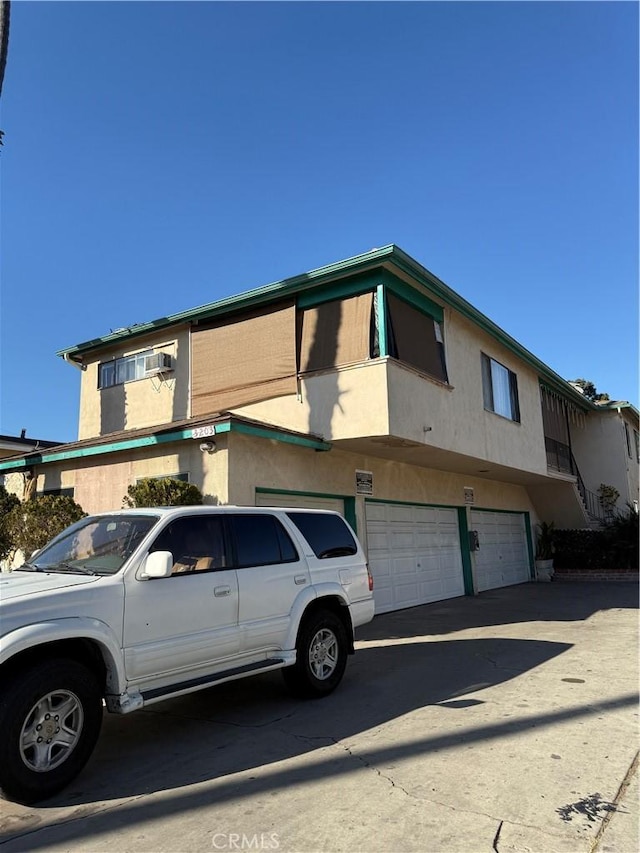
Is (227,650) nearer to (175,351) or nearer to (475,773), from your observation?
(475,773)

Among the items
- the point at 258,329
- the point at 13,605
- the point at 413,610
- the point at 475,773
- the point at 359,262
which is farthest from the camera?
the point at 413,610

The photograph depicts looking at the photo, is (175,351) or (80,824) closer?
(80,824)

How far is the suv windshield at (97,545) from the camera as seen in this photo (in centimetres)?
511

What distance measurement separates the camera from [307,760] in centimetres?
472

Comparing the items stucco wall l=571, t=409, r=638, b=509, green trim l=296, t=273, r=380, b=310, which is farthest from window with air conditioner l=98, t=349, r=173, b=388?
stucco wall l=571, t=409, r=638, b=509

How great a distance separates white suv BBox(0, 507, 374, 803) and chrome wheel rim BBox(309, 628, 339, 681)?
0.05 feet

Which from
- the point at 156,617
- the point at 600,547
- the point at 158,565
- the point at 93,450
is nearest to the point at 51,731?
the point at 156,617

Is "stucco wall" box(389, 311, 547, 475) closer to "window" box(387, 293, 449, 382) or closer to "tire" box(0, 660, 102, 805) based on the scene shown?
"window" box(387, 293, 449, 382)

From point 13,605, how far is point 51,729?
0.88m

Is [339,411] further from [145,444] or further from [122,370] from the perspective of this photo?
[122,370]

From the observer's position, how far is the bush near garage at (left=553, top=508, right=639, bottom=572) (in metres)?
20.5

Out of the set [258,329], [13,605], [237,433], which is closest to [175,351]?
[258,329]

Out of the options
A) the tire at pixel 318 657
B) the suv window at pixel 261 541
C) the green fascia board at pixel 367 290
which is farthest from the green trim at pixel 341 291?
the tire at pixel 318 657

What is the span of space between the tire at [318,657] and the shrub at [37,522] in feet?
17.8
